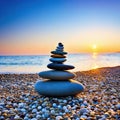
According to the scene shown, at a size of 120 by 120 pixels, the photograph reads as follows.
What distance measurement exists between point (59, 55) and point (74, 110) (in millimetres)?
2392

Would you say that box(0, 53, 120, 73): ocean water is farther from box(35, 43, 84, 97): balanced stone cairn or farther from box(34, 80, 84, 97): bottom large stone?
box(34, 80, 84, 97): bottom large stone

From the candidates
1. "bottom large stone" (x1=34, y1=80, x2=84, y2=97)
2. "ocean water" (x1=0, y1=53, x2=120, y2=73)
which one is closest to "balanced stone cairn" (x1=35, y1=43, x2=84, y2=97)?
"bottom large stone" (x1=34, y1=80, x2=84, y2=97)

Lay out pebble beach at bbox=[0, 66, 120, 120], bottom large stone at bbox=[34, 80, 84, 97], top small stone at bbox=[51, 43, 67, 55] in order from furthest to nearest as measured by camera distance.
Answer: top small stone at bbox=[51, 43, 67, 55], bottom large stone at bbox=[34, 80, 84, 97], pebble beach at bbox=[0, 66, 120, 120]

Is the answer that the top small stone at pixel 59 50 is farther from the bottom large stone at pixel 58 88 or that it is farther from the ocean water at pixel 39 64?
the ocean water at pixel 39 64

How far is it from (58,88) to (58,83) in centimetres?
25

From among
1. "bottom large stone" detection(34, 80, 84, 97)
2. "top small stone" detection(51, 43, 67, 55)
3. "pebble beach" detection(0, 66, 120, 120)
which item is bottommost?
"pebble beach" detection(0, 66, 120, 120)

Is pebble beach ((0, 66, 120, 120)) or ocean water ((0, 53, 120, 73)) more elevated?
ocean water ((0, 53, 120, 73))

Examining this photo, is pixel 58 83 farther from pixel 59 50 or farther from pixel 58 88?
pixel 59 50

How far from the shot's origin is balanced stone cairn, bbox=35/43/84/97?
7.43m

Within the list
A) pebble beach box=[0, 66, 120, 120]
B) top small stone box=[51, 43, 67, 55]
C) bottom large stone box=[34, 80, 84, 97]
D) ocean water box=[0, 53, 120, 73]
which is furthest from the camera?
ocean water box=[0, 53, 120, 73]

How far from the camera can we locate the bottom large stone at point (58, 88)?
24.3ft

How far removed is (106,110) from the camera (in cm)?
627

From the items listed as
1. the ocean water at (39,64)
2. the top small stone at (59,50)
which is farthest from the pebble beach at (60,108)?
the ocean water at (39,64)

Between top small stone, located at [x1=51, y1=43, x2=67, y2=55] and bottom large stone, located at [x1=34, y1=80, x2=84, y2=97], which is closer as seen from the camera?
bottom large stone, located at [x1=34, y1=80, x2=84, y2=97]
